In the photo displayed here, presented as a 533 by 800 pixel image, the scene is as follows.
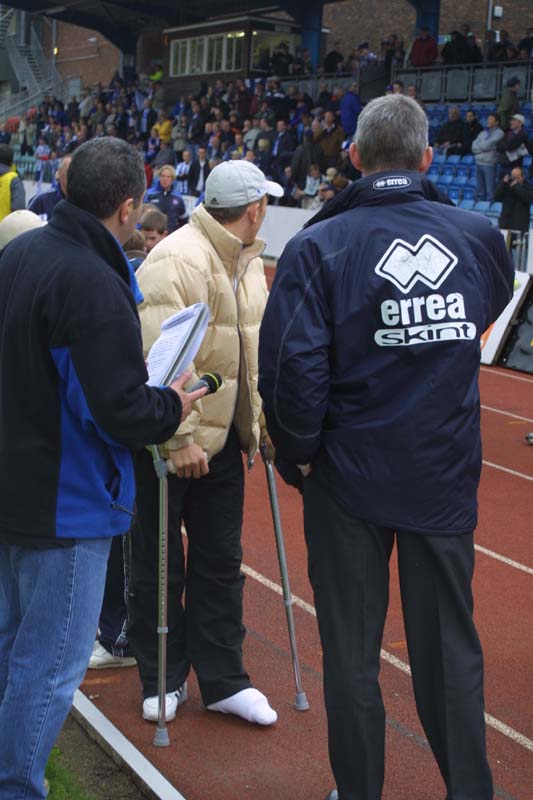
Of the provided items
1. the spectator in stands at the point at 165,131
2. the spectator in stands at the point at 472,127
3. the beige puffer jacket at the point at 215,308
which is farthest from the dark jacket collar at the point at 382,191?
the spectator in stands at the point at 165,131

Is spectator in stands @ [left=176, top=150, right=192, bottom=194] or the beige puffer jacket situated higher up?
the beige puffer jacket

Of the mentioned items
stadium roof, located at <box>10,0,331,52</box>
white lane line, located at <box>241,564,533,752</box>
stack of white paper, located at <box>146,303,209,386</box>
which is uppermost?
stadium roof, located at <box>10,0,331,52</box>

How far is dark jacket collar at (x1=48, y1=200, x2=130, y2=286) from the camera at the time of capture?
2930 mm

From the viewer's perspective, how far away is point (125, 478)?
3055 mm

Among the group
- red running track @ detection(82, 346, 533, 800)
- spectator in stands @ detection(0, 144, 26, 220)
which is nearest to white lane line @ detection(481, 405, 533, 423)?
red running track @ detection(82, 346, 533, 800)

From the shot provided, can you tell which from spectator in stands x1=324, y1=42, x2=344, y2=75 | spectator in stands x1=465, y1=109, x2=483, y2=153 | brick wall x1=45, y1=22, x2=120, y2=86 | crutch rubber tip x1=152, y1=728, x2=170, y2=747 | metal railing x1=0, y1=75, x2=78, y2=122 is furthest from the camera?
metal railing x1=0, y1=75, x2=78, y2=122

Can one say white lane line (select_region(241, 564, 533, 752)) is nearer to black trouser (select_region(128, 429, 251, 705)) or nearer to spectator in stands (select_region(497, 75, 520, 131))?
black trouser (select_region(128, 429, 251, 705))

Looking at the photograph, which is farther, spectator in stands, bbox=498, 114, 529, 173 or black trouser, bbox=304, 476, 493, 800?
spectator in stands, bbox=498, 114, 529, 173

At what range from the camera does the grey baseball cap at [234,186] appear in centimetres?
399

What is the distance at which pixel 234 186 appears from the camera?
3994 mm

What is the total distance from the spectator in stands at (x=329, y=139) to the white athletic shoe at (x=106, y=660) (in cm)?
1964

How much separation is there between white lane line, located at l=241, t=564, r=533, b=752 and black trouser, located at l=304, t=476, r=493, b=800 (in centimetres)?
105

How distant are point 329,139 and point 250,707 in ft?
67.3

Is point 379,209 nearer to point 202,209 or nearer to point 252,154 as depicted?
point 202,209
